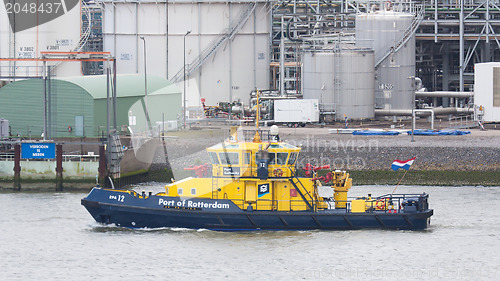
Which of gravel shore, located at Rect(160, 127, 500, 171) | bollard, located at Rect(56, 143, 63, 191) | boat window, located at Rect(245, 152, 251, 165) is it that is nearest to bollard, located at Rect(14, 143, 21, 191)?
bollard, located at Rect(56, 143, 63, 191)

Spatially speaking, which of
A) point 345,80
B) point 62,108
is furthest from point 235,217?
point 345,80

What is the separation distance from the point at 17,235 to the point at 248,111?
1510 inches

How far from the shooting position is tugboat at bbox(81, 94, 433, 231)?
4347cm

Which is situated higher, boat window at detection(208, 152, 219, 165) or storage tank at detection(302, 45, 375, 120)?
storage tank at detection(302, 45, 375, 120)

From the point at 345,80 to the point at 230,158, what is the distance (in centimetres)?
3520

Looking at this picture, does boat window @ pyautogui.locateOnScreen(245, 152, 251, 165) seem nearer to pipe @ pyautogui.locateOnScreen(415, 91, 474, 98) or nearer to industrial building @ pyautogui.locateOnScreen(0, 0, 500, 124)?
industrial building @ pyautogui.locateOnScreen(0, 0, 500, 124)

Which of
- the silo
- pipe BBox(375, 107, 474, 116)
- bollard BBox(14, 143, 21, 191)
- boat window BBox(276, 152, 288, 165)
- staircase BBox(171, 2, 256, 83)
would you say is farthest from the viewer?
staircase BBox(171, 2, 256, 83)

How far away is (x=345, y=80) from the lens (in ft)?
254

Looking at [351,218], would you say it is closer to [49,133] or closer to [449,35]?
[49,133]

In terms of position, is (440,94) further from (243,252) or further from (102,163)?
(243,252)

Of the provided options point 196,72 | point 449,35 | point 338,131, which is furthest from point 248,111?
point 449,35

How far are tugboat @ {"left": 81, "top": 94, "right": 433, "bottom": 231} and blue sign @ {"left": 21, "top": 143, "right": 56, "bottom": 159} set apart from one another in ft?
46.5

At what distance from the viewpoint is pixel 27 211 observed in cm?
4831

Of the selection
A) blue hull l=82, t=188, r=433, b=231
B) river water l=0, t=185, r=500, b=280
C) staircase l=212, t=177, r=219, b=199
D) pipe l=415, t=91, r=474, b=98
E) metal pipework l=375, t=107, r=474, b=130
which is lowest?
river water l=0, t=185, r=500, b=280
